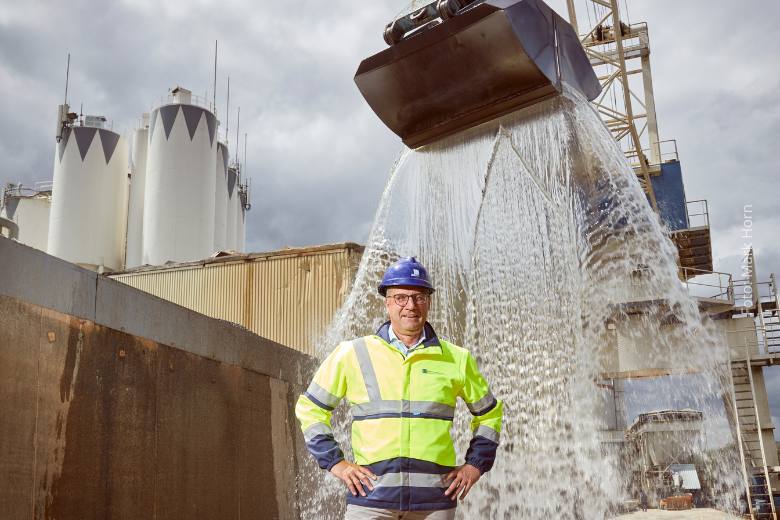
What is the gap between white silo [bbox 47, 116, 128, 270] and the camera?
3234cm

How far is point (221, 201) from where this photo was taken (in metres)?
36.2

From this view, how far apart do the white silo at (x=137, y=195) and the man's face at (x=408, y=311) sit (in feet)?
98.8

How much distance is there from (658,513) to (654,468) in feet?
19.6

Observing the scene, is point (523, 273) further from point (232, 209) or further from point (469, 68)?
point (232, 209)

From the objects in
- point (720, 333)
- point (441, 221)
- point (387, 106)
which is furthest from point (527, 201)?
point (720, 333)

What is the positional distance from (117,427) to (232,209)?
34.9m

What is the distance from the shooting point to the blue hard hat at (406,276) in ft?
11.6

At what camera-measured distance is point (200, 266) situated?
16.1m

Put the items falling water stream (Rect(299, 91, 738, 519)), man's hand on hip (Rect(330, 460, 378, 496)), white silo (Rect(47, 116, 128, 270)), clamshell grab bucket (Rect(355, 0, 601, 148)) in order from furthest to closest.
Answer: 1. white silo (Rect(47, 116, 128, 270))
2. falling water stream (Rect(299, 91, 738, 519))
3. clamshell grab bucket (Rect(355, 0, 601, 148))
4. man's hand on hip (Rect(330, 460, 378, 496))

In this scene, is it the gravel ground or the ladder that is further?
the ladder

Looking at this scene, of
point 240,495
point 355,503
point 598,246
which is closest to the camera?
point 355,503

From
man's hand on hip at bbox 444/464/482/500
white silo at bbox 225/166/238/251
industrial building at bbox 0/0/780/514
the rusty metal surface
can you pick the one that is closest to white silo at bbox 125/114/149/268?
industrial building at bbox 0/0/780/514

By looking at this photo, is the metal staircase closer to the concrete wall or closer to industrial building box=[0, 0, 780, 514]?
industrial building box=[0, 0, 780, 514]

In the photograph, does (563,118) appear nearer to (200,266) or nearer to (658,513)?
(658,513)
